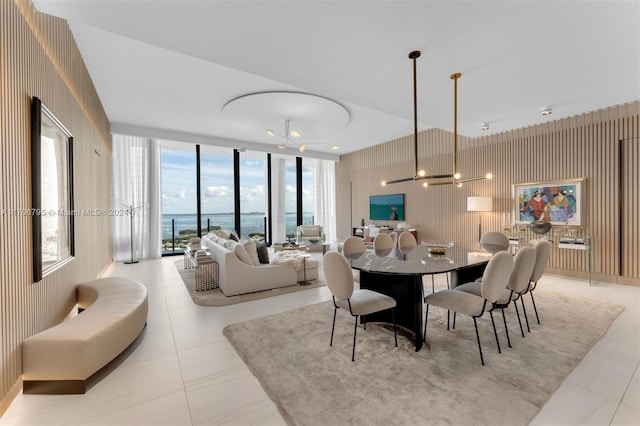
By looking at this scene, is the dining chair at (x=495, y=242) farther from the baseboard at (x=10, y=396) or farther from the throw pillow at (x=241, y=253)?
the baseboard at (x=10, y=396)

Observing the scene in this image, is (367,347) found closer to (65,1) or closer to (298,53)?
(298,53)

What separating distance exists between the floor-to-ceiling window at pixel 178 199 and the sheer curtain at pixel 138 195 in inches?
20.0

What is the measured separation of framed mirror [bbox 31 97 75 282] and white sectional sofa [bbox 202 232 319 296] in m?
1.73

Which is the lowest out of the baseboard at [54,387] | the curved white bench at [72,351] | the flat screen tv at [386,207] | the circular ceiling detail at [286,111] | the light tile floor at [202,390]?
the light tile floor at [202,390]

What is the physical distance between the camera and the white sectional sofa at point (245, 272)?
3.96 m

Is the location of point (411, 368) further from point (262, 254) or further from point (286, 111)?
point (286, 111)

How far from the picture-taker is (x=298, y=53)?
2.72 meters

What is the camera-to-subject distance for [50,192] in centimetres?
257

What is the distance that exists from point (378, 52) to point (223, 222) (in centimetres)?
733

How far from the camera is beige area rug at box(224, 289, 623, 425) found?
169cm

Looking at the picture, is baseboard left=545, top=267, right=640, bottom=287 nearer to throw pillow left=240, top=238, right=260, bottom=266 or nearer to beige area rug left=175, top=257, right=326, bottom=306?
beige area rug left=175, top=257, right=326, bottom=306

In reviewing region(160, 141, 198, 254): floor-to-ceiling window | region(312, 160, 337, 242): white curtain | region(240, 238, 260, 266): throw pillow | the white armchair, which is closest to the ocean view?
region(160, 141, 198, 254): floor-to-ceiling window

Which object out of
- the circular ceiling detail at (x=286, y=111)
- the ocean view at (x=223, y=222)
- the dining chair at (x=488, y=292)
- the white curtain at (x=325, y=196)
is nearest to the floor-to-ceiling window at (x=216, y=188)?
the ocean view at (x=223, y=222)

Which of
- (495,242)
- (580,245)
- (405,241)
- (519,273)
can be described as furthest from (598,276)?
(519,273)
